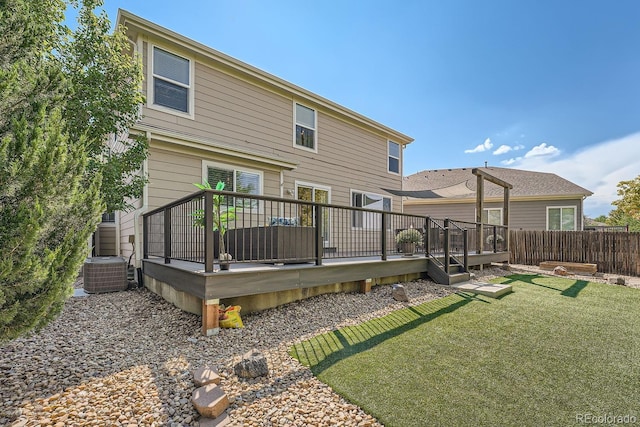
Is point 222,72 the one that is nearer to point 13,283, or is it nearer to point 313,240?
point 313,240

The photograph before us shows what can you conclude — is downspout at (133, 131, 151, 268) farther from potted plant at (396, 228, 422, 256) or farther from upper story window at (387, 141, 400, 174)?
upper story window at (387, 141, 400, 174)

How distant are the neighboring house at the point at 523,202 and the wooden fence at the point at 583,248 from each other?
197cm

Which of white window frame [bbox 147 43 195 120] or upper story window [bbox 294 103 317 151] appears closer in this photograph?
white window frame [bbox 147 43 195 120]

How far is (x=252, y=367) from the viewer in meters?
2.85

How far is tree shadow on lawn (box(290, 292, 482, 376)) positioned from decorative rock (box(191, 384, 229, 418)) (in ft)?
3.11

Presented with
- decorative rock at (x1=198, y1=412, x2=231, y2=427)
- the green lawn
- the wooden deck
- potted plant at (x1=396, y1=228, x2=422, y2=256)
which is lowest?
the green lawn

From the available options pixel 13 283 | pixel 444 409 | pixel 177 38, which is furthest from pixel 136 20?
pixel 444 409

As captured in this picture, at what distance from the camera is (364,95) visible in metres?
12.9

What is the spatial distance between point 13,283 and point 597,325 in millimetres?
6842

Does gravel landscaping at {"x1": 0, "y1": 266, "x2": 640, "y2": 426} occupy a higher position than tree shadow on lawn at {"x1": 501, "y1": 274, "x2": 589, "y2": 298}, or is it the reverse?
gravel landscaping at {"x1": 0, "y1": 266, "x2": 640, "y2": 426}

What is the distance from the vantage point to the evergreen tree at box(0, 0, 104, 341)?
1.93 m

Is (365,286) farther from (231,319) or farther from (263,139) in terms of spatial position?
(263,139)

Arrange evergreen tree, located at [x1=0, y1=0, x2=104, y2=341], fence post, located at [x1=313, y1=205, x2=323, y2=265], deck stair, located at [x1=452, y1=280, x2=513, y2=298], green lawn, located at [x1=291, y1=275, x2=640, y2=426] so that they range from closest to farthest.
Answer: evergreen tree, located at [x1=0, y1=0, x2=104, y2=341], green lawn, located at [x1=291, y1=275, x2=640, y2=426], fence post, located at [x1=313, y1=205, x2=323, y2=265], deck stair, located at [x1=452, y1=280, x2=513, y2=298]

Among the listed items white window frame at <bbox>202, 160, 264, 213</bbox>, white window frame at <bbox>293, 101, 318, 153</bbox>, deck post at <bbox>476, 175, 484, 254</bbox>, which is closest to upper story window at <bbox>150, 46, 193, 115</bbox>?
white window frame at <bbox>202, 160, 264, 213</bbox>
